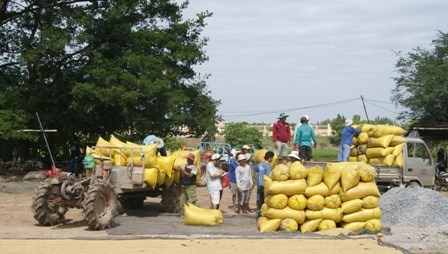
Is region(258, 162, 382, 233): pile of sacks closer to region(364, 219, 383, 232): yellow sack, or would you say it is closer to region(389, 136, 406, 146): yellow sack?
region(364, 219, 383, 232): yellow sack

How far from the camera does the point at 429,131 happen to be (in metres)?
25.1

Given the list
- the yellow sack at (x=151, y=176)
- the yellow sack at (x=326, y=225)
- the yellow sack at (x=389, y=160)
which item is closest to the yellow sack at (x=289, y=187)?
the yellow sack at (x=326, y=225)

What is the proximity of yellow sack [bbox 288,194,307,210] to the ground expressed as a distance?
2.22 ft

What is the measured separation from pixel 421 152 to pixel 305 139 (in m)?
4.78

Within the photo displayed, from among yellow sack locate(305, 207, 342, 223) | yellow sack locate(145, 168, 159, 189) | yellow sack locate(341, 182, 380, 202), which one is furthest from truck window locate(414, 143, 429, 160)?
yellow sack locate(145, 168, 159, 189)

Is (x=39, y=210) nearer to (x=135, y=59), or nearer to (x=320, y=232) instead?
(x=320, y=232)

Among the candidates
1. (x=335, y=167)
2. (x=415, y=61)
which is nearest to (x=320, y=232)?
(x=335, y=167)

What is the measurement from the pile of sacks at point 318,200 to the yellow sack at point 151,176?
2.63 meters

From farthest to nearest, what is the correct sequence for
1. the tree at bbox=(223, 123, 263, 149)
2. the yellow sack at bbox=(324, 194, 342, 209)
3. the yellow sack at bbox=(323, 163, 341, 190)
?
the tree at bbox=(223, 123, 263, 149)
the yellow sack at bbox=(323, 163, 341, 190)
the yellow sack at bbox=(324, 194, 342, 209)

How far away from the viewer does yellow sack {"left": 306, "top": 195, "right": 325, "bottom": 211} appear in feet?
42.7

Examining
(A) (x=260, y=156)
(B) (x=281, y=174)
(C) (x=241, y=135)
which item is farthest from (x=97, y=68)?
(C) (x=241, y=135)

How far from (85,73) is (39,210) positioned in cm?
1213

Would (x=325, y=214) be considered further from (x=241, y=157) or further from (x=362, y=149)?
(x=362, y=149)

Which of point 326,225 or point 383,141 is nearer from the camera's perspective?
point 326,225
